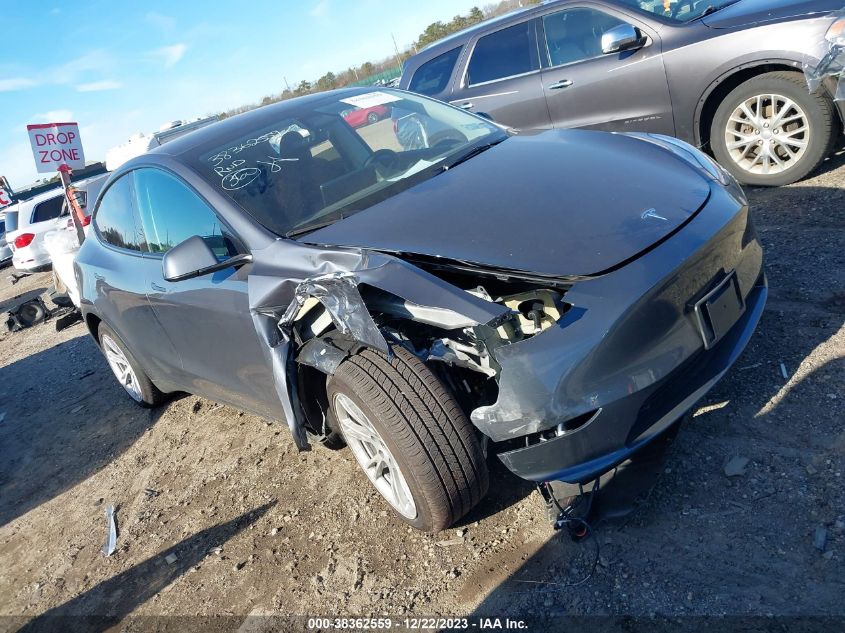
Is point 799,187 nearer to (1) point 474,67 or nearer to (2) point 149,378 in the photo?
(1) point 474,67

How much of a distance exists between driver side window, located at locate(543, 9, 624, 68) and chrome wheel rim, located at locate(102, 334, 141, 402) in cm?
445

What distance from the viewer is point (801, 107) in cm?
460

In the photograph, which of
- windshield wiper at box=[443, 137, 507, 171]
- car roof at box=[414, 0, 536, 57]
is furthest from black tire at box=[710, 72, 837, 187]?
windshield wiper at box=[443, 137, 507, 171]

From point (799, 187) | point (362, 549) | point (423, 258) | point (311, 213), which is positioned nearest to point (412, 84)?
point (799, 187)

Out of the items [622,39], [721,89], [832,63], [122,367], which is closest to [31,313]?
[122,367]

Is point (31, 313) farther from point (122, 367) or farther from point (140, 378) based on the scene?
point (140, 378)

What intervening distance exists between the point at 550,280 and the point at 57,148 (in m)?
10.4

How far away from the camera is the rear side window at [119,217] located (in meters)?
3.86

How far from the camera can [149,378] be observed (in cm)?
443

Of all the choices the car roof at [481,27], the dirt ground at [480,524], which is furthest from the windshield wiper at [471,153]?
the car roof at [481,27]

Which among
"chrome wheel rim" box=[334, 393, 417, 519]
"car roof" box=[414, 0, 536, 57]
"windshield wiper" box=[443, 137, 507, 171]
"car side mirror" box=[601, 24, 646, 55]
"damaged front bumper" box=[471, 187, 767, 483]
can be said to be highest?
"car roof" box=[414, 0, 536, 57]

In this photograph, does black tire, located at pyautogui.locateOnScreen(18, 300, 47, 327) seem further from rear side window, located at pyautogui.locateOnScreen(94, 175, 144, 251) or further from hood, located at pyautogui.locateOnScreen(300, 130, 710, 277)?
hood, located at pyautogui.locateOnScreen(300, 130, 710, 277)

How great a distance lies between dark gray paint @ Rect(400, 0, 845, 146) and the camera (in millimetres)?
4578

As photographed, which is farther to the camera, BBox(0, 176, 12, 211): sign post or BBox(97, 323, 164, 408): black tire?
BBox(0, 176, 12, 211): sign post
